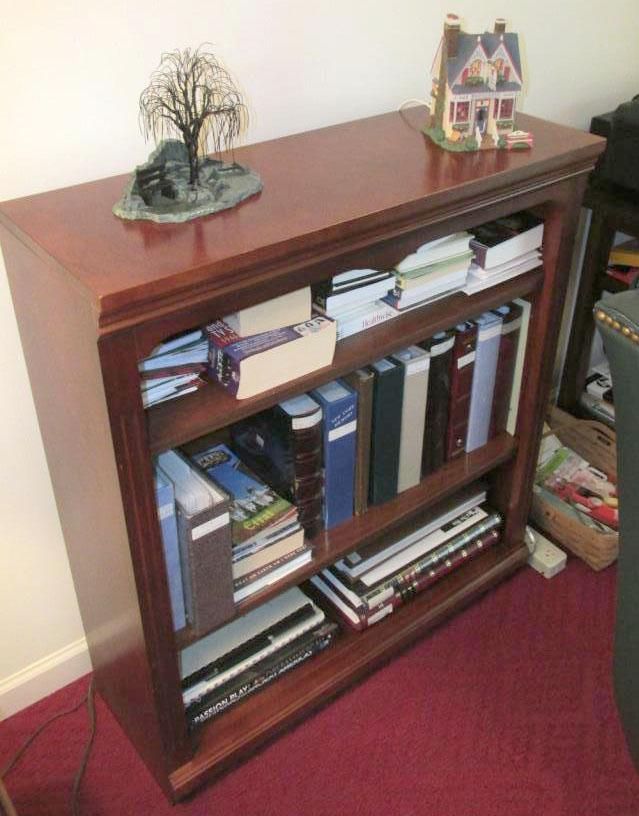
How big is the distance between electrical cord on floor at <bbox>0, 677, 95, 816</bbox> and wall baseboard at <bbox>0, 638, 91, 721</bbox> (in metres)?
0.05

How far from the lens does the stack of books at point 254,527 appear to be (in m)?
1.32

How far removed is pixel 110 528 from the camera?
3.82 feet

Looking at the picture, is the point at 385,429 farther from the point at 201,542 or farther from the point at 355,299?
the point at 201,542

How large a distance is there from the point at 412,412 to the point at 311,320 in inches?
13.6

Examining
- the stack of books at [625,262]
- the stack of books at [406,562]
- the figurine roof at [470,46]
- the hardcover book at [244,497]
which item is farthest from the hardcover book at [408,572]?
the figurine roof at [470,46]

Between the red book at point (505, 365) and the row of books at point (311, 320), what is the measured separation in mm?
138

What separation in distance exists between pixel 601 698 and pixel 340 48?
52.0 inches

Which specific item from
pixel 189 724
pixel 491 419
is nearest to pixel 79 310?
pixel 189 724

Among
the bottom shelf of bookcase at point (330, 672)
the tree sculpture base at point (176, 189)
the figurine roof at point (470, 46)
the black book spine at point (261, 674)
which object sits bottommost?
the bottom shelf of bookcase at point (330, 672)

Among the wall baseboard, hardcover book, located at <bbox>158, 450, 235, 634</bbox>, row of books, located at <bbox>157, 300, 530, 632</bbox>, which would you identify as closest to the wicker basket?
row of books, located at <bbox>157, 300, 530, 632</bbox>

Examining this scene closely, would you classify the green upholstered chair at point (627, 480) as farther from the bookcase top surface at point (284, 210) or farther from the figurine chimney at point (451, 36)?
the figurine chimney at point (451, 36)

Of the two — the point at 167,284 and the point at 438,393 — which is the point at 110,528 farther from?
the point at 438,393

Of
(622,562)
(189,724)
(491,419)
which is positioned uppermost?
(622,562)

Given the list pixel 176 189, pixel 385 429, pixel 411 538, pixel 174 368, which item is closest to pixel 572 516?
pixel 411 538
